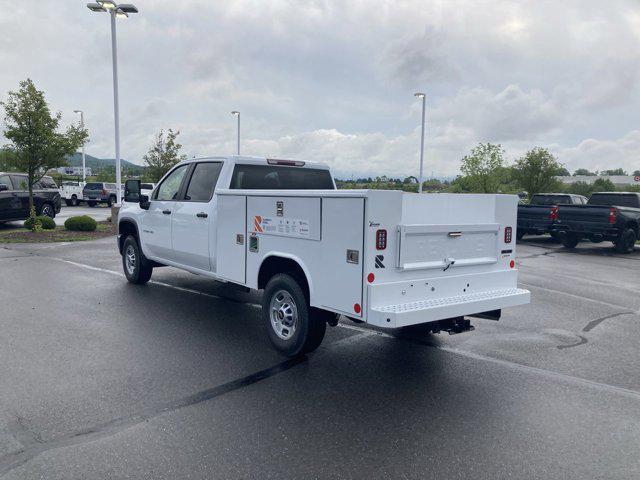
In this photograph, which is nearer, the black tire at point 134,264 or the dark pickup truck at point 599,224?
the black tire at point 134,264

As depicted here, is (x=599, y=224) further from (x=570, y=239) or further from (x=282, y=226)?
(x=282, y=226)

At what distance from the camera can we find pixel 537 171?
3825cm

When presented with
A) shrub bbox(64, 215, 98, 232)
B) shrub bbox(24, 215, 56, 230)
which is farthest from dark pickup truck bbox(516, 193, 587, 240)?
shrub bbox(24, 215, 56, 230)

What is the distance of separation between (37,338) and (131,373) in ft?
6.13

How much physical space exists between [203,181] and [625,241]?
14.1 metres

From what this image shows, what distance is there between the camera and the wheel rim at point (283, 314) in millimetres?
5566

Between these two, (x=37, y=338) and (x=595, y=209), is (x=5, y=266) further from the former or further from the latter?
(x=595, y=209)

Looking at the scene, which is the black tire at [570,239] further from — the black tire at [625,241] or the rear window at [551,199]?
the rear window at [551,199]

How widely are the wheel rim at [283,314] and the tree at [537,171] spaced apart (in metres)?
35.8

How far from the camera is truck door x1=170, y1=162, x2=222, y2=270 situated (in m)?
7.07

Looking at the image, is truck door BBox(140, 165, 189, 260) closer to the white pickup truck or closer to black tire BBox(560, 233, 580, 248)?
the white pickup truck

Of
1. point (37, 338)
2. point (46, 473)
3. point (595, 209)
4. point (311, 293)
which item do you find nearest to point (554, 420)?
point (311, 293)

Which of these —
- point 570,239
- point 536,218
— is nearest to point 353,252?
point 536,218

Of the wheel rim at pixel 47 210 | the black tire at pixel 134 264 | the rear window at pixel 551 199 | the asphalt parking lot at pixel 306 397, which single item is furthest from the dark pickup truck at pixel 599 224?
the wheel rim at pixel 47 210
